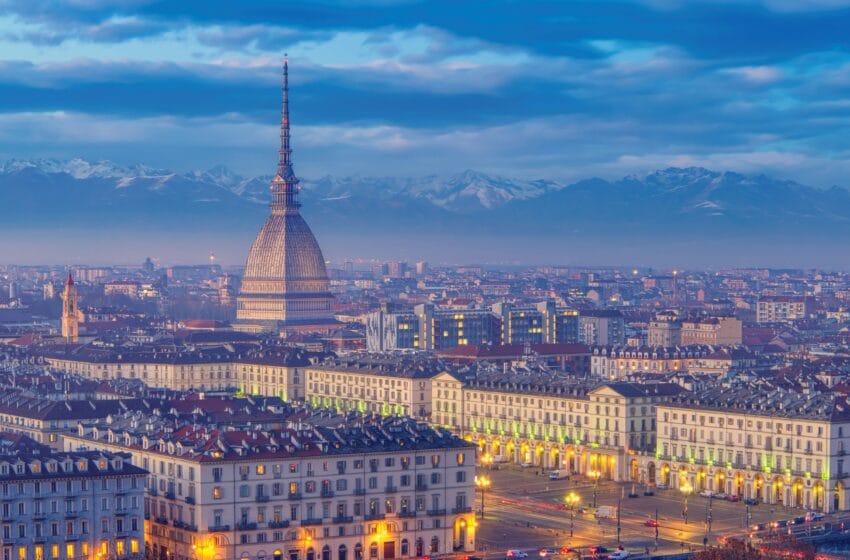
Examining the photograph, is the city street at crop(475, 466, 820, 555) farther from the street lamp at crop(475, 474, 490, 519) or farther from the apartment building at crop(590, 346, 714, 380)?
the apartment building at crop(590, 346, 714, 380)

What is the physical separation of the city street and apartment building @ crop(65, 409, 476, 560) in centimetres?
389

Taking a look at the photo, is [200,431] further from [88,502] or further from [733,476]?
[733,476]

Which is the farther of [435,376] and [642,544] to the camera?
[435,376]

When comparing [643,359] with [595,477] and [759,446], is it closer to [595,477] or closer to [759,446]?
[595,477]

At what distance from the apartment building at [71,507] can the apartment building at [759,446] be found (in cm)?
4311

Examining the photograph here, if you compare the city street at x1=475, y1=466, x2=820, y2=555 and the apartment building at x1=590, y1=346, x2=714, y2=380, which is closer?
the city street at x1=475, y1=466, x2=820, y2=555

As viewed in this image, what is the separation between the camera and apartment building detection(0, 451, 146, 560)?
93.3 meters

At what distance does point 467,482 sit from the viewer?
10638cm

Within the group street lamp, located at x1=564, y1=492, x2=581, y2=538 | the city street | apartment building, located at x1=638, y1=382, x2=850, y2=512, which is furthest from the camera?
apartment building, located at x1=638, y1=382, x2=850, y2=512

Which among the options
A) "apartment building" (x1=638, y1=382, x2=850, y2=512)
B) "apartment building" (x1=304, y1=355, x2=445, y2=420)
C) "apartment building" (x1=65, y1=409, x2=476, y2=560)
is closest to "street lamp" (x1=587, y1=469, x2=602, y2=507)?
"apartment building" (x1=638, y1=382, x2=850, y2=512)

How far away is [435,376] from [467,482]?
51740mm

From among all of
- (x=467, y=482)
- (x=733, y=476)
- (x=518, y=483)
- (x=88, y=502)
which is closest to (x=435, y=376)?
(x=518, y=483)

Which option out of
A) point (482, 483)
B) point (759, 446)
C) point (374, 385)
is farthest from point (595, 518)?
point (374, 385)

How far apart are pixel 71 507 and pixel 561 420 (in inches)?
2109
